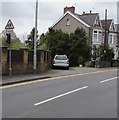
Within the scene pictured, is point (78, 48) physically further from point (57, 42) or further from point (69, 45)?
point (57, 42)

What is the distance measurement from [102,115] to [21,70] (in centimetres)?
1670

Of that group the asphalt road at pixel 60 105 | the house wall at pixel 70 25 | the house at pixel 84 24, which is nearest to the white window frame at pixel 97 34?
the house at pixel 84 24

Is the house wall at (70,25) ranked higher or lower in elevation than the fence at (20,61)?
higher

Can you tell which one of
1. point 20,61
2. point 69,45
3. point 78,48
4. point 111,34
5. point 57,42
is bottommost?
point 20,61

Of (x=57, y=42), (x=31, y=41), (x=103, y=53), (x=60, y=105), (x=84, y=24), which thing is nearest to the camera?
(x=60, y=105)

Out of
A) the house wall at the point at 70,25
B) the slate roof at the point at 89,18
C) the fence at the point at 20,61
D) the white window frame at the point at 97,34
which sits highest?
the slate roof at the point at 89,18

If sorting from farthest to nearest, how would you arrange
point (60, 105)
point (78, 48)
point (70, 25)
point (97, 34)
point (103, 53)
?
point (97, 34) < point (70, 25) < point (78, 48) < point (103, 53) < point (60, 105)

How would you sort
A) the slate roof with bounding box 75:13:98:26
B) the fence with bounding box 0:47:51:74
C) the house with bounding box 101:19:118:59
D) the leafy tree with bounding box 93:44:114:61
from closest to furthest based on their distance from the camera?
the fence with bounding box 0:47:51:74 → the leafy tree with bounding box 93:44:114:61 → the slate roof with bounding box 75:13:98:26 → the house with bounding box 101:19:118:59

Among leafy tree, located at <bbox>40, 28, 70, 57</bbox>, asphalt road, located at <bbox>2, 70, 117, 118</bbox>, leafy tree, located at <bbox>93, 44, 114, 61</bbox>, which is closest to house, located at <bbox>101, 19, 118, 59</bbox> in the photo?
leafy tree, located at <bbox>40, 28, 70, 57</bbox>

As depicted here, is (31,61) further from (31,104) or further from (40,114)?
(40,114)

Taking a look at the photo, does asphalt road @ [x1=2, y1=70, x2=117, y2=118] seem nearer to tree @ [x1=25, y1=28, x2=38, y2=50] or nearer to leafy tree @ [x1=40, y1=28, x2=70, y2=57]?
tree @ [x1=25, y1=28, x2=38, y2=50]

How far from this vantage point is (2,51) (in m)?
23.9

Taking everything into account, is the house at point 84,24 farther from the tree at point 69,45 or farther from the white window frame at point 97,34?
the tree at point 69,45

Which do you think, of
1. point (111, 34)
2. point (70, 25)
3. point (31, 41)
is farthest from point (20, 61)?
point (111, 34)
